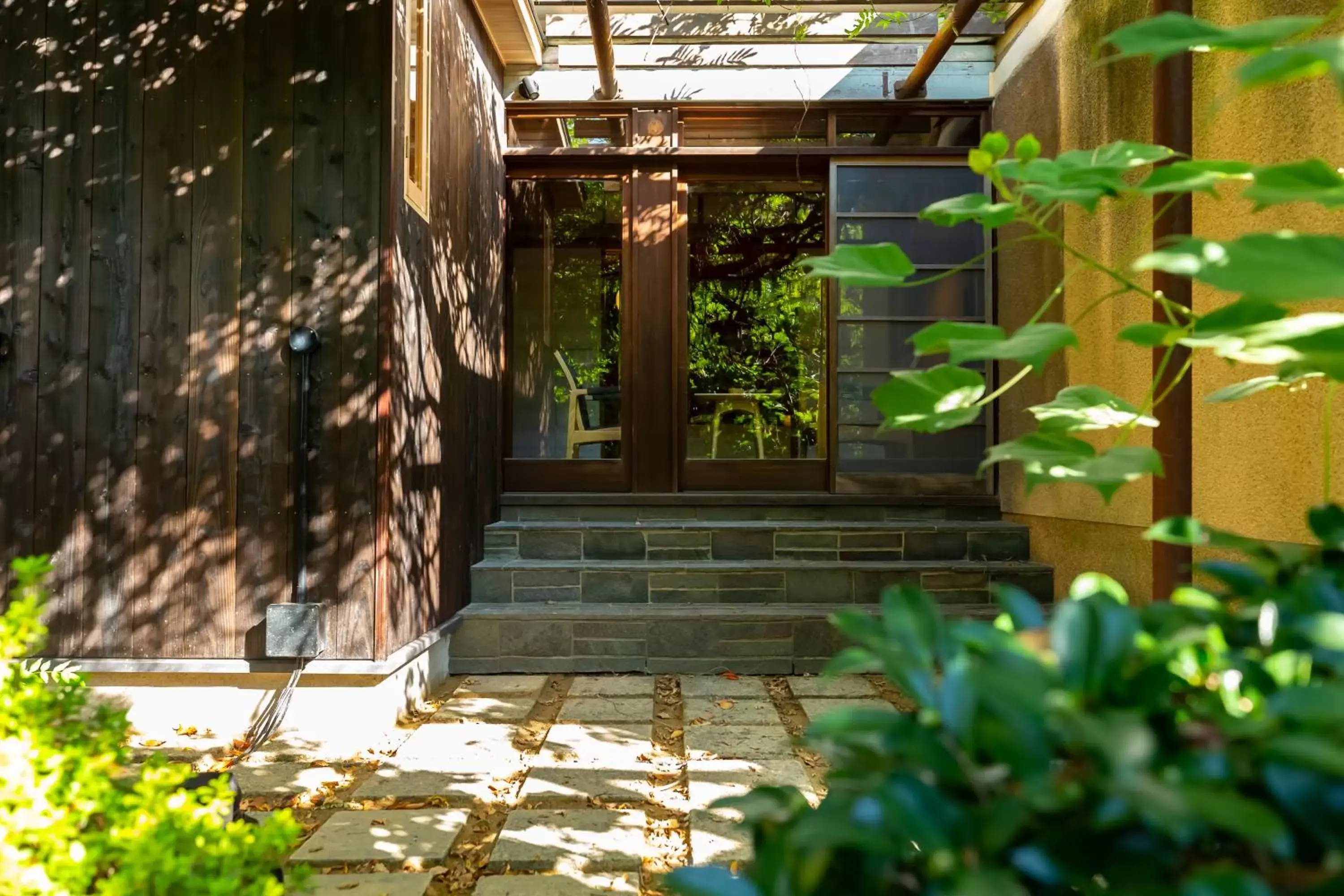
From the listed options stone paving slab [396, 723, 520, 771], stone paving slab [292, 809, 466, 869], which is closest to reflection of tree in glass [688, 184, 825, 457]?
stone paving slab [396, 723, 520, 771]

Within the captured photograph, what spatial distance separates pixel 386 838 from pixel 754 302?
3.86 m

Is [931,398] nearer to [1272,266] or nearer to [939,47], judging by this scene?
[1272,266]

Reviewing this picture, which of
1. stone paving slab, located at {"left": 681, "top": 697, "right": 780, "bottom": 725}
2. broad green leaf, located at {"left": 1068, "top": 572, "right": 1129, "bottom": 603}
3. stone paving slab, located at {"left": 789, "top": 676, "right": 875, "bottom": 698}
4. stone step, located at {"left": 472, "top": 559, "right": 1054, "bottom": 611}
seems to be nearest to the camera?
broad green leaf, located at {"left": 1068, "top": 572, "right": 1129, "bottom": 603}

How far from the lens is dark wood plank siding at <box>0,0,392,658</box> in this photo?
3.20m

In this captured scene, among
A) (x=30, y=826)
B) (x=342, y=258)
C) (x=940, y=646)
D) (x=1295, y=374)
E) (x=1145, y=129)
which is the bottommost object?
(x=30, y=826)

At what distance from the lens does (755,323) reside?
5422mm

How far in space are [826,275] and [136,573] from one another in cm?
329

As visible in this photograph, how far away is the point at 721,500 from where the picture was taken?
16.2 ft

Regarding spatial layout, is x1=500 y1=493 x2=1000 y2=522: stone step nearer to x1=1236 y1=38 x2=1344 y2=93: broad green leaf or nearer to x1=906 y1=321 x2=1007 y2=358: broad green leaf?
x1=906 y1=321 x2=1007 y2=358: broad green leaf

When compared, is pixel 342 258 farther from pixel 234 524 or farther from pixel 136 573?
pixel 136 573

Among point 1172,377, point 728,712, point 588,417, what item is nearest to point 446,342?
point 588,417

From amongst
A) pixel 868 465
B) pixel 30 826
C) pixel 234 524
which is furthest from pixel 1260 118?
pixel 234 524

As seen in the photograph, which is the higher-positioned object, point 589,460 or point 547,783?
point 589,460

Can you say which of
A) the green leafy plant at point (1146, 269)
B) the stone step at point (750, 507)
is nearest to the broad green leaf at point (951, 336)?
the green leafy plant at point (1146, 269)
